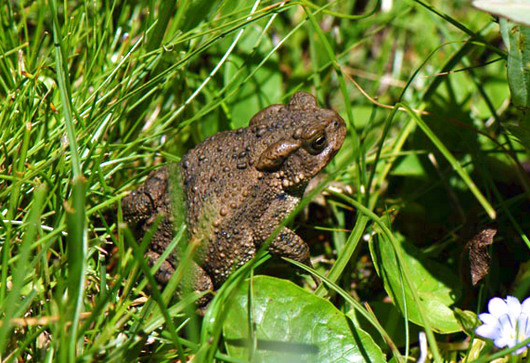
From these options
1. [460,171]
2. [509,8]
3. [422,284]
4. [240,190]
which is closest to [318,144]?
[240,190]

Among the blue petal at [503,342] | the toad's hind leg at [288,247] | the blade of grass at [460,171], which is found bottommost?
the blue petal at [503,342]

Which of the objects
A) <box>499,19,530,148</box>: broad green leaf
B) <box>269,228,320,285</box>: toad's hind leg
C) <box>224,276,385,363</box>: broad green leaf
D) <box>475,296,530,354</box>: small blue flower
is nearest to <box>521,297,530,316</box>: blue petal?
<box>475,296,530,354</box>: small blue flower

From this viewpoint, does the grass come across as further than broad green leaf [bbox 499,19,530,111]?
No

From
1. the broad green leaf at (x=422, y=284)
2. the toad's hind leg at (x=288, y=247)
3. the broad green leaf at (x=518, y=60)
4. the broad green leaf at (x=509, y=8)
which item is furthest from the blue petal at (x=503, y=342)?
the broad green leaf at (x=509, y=8)

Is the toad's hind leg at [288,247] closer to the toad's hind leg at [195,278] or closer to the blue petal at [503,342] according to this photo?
the toad's hind leg at [195,278]

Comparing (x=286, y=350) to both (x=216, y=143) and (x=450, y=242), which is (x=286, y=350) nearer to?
(x=216, y=143)

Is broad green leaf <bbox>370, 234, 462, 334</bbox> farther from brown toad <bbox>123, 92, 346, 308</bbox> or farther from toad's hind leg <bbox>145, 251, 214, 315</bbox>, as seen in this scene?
toad's hind leg <bbox>145, 251, 214, 315</bbox>

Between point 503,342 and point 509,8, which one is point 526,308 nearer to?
point 503,342
